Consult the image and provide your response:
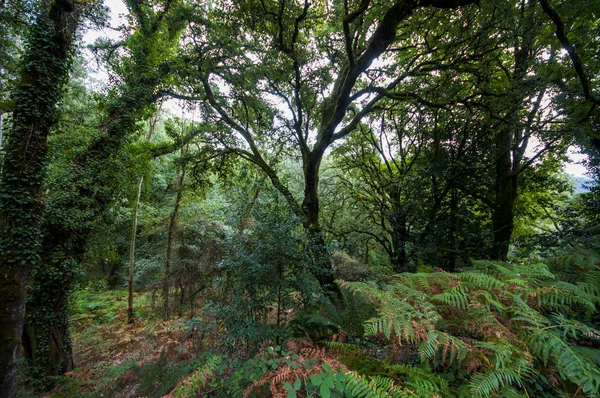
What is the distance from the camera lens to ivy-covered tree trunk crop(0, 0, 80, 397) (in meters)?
4.20

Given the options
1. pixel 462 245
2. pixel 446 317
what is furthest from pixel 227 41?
pixel 462 245

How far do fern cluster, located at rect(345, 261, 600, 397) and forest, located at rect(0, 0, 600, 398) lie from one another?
2cm

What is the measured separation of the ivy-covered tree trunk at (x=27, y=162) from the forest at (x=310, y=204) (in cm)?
4

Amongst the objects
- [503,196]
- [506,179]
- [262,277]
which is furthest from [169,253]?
[506,179]

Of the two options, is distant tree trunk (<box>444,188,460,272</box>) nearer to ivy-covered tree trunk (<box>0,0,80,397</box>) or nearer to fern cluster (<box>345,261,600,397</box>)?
fern cluster (<box>345,261,600,397</box>)

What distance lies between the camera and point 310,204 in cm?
623

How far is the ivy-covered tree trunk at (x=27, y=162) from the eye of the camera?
165 inches

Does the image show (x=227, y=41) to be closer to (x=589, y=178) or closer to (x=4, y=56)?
(x=4, y=56)

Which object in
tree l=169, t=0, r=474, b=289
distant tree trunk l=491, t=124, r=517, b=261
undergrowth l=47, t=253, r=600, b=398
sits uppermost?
tree l=169, t=0, r=474, b=289

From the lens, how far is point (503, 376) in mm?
1504

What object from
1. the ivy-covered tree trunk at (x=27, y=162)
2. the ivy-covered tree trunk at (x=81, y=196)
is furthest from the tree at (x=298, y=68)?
the ivy-covered tree trunk at (x=27, y=162)

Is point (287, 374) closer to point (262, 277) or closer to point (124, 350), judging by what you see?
point (262, 277)

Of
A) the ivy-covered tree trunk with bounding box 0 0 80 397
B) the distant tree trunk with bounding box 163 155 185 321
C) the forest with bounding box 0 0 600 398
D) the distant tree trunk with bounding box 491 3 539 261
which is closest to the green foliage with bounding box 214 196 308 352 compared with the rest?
the forest with bounding box 0 0 600 398

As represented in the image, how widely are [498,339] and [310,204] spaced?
481 cm
